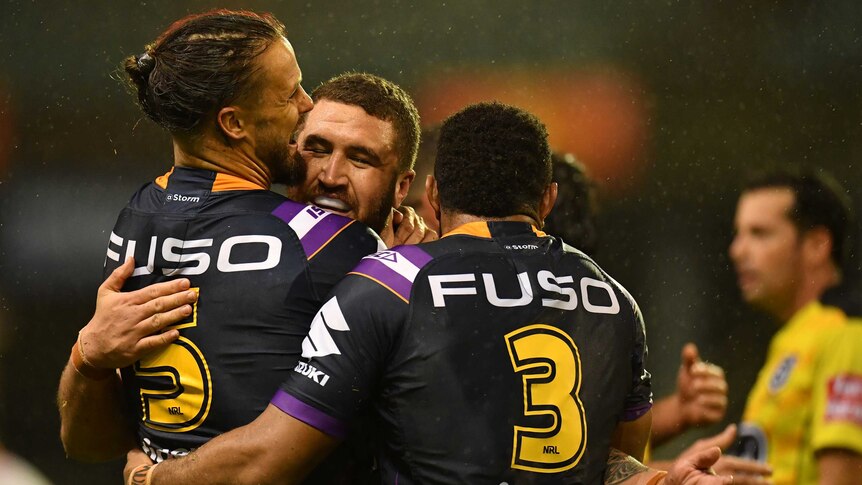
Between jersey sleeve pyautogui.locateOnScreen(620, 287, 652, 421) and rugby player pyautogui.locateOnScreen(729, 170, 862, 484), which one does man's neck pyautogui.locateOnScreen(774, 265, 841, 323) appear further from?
jersey sleeve pyautogui.locateOnScreen(620, 287, 652, 421)

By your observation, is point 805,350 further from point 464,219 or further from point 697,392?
point 464,219

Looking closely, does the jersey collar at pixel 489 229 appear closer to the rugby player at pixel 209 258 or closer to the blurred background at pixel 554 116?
the rugby player at pixel 209 258

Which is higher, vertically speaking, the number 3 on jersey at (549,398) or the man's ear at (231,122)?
the man's ear at (231,122)

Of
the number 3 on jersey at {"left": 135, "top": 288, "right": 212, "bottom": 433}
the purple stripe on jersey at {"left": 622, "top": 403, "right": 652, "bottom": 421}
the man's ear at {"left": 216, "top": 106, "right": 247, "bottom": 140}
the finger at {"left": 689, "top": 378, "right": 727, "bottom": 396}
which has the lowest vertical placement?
the number 3 on jersey at {"left": 135, "top": 288, "right": 212, "bottom": 433}

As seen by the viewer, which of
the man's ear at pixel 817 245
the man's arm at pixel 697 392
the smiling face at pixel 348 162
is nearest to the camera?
the smiling face at pixel 348 162

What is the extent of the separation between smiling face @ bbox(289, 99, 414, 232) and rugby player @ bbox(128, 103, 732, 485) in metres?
0.37

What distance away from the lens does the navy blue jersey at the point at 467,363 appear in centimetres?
203

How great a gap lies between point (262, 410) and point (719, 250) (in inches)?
285

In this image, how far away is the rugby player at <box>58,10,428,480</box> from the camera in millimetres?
2148

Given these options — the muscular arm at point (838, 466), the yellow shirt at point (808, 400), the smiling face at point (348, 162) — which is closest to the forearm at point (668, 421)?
the muscular arm at point (838, 466)

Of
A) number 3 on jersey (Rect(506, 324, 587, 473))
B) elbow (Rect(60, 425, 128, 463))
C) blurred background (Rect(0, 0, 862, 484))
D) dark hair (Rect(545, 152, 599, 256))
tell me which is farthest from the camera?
blurred background (Rect(0, 0, 862, 484))

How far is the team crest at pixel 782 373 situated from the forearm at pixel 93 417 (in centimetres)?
337

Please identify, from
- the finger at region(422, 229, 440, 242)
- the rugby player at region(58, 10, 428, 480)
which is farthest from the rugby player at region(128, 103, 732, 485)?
the finger at region(422, 229, 440, 242)

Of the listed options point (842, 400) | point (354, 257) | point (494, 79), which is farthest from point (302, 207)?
point (494, 79)
